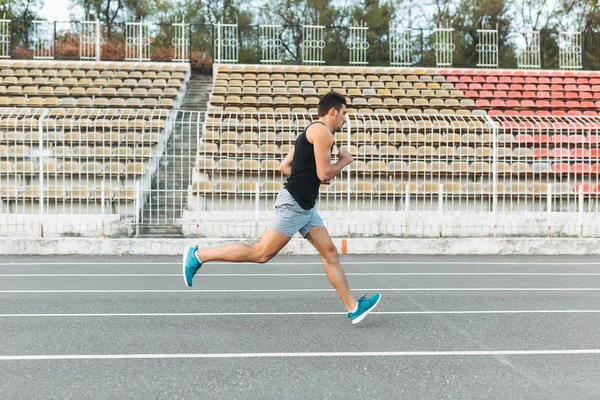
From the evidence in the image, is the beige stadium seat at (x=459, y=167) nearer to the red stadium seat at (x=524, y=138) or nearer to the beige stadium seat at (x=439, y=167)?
the beige stadium seat at (x=439, y=167)

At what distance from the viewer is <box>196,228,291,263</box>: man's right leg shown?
5.18 metres

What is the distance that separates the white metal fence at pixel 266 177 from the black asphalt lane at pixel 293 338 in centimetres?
385

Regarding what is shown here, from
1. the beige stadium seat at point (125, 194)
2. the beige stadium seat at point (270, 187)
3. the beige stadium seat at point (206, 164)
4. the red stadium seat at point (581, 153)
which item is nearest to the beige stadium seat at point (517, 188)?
the red stadium seat at point (581, 153)

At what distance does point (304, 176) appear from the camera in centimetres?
514

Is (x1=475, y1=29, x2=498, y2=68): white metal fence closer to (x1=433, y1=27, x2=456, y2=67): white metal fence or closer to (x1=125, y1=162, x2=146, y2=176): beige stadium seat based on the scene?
(x1=433, y1=27, x2=456, y2=67): white metal fence

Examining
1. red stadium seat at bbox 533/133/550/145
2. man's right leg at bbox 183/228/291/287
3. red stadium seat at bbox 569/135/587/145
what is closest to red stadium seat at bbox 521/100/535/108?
red stadium seat at bbox 533/133/550/145

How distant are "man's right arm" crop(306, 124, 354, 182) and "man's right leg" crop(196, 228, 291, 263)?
0.68m

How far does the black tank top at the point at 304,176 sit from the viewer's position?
510 centimetres

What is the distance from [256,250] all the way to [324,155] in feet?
A: 3.51

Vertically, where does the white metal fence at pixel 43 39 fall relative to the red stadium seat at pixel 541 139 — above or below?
above

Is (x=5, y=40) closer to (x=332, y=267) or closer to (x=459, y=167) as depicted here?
(x=459, y=167)

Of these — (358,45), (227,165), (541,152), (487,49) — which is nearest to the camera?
(227,165)

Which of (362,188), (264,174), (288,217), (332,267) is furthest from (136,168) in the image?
(332,267)

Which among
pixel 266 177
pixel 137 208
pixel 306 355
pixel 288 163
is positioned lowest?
pixel 306 355
